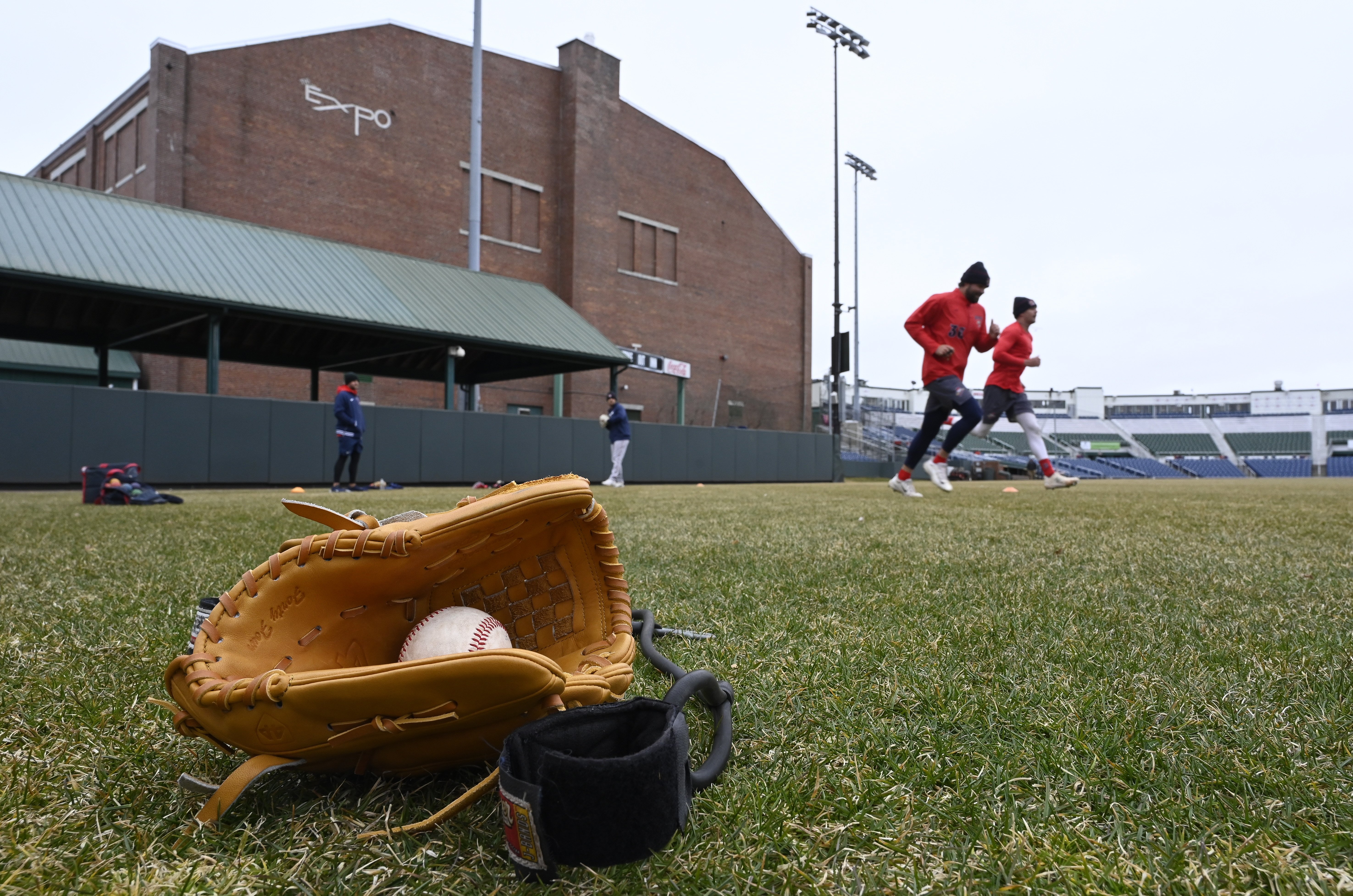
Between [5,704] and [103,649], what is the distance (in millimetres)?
479

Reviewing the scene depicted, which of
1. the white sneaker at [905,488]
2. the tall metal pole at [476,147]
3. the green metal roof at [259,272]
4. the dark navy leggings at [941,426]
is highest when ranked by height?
the tall metal pole at [476,147]

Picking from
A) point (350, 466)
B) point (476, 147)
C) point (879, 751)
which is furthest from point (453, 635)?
point (476, 147)

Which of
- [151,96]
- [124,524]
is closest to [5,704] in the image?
[124,524]

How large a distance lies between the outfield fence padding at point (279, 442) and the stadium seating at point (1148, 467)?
122 feet

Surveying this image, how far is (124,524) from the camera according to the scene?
234 inches

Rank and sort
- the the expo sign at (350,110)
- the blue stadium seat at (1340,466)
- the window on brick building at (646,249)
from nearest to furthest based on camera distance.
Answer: the the expo sign at (350,110) < the window on brick building at (646,249) < the blue stadium seat at (1340,466)

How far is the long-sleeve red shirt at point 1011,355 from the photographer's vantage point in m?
9.46

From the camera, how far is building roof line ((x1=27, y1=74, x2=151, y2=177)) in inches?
846

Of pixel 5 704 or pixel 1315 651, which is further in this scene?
pixel 1315 651

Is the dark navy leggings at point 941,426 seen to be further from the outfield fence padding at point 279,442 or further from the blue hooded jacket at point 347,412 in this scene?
the blue hooded jacket at point 347,412

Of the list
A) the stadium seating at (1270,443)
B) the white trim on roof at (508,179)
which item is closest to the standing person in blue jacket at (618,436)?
the white trim on roof at (508,179)

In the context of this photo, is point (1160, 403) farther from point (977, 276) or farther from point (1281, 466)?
point (977, 276)

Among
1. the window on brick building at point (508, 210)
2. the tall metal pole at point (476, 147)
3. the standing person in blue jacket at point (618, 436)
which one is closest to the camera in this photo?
the standing person in blue jacket at point (618, 436)

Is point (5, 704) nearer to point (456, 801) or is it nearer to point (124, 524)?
point (456, 801)
